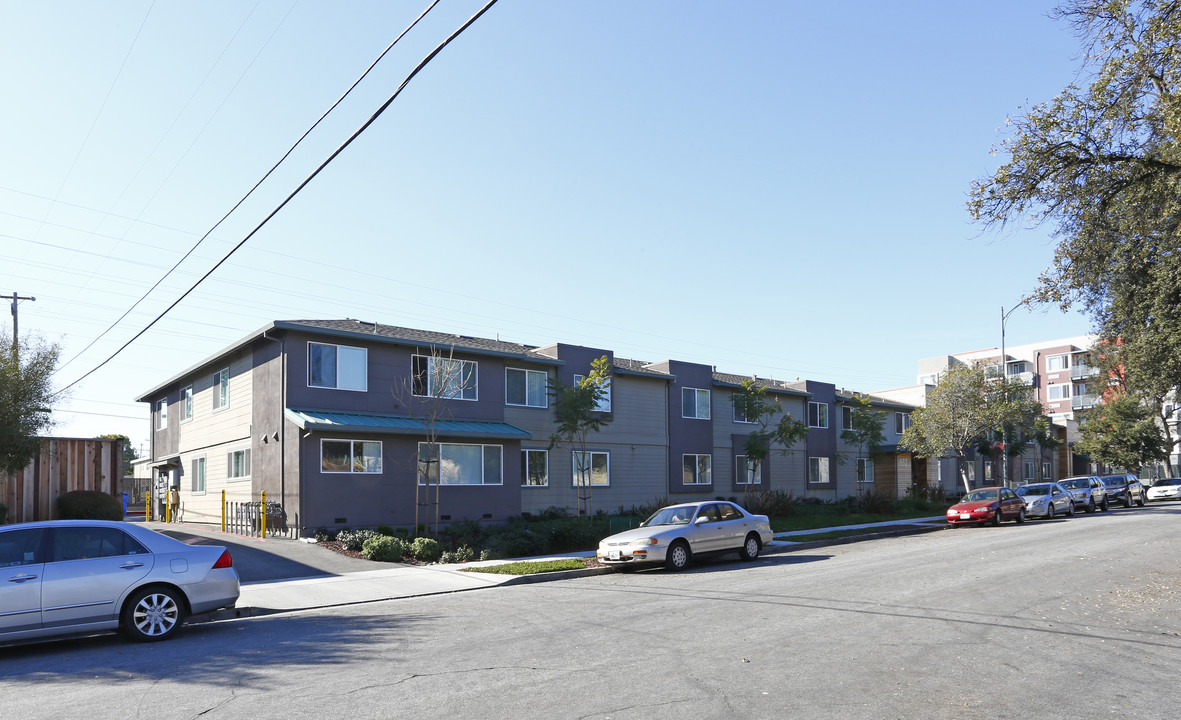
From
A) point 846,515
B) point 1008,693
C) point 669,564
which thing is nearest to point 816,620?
point 1008,693

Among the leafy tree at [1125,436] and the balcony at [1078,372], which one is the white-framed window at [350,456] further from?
the balcony at [1078,372]

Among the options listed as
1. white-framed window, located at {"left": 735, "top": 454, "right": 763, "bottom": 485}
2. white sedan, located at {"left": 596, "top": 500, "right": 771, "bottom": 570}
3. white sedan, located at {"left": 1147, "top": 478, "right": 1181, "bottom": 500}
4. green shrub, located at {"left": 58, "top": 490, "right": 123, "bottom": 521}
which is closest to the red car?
→ white-framed window, located at {"left": 735, "top": 454, "right": 763, "bottom": 485}

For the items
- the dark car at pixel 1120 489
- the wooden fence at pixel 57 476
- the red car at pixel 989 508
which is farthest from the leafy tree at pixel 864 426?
the wooden fence at pixel 57 476

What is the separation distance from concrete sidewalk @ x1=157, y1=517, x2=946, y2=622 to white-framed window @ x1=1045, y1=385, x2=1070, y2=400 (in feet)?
237

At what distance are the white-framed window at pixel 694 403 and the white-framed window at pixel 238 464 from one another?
16683 millimetres

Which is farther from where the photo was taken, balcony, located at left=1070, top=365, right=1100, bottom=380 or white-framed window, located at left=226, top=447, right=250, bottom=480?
balcony, located at left=1070, top=365, right=1100, bottom=380

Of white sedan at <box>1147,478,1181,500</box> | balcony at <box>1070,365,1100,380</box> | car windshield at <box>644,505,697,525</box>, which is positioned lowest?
white sedan at <box>1147,478,1181,500</box>

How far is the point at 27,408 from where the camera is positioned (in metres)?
23.2

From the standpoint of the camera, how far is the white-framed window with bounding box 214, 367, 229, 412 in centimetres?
2802

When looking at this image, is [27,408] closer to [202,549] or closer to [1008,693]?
[202,549]

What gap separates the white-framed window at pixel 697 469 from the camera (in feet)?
115

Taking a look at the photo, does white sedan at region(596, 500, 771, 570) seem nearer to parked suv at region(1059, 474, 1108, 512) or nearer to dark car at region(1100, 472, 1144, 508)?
parked suv at region(1059, 474, 1108, 512)

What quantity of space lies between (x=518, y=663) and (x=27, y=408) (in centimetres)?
2092

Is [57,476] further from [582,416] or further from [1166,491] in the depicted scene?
[1166,491]
